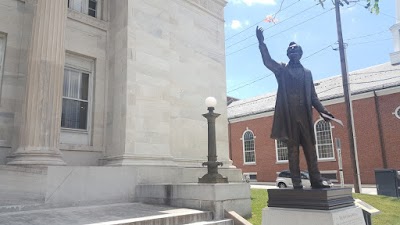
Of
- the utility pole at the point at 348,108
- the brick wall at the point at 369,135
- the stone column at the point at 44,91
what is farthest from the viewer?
the brick wall at the point at 369,135

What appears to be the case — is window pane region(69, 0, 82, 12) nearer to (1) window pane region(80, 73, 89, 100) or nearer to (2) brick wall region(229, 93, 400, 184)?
(1) window pane region(80, 73, 89, 100)

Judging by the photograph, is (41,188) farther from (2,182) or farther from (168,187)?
(168,187)

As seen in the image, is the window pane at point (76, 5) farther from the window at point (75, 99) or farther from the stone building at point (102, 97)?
the window at point (75, 99)

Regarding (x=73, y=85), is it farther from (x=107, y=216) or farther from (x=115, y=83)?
(x=107, y=216)

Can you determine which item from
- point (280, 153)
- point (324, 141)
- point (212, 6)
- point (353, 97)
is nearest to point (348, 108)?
point (212, 6)

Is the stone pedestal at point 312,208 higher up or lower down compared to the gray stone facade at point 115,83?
lower down

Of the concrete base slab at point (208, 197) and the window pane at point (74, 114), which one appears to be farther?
the window pane at point (74, 114)

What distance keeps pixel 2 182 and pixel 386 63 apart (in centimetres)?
3398

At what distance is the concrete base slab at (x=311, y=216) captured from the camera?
4.65 metres

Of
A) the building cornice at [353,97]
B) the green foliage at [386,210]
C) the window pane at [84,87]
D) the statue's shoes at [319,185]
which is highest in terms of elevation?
the building cornice at [353,97]

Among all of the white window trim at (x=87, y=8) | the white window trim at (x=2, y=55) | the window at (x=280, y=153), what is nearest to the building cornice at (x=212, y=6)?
the white window trim at (x=87, y=8)

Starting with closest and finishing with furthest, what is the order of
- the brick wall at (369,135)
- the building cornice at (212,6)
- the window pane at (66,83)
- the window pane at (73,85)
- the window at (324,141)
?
the window pane at (66,83) < the window pane at (73,85) < the building cornice at (212,6) < the brick wall at (369,135) < the window at (324,141)

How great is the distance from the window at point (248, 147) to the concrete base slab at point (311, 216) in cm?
3263

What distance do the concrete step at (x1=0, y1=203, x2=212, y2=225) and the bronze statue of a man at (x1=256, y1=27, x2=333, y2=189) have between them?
10.4ft
